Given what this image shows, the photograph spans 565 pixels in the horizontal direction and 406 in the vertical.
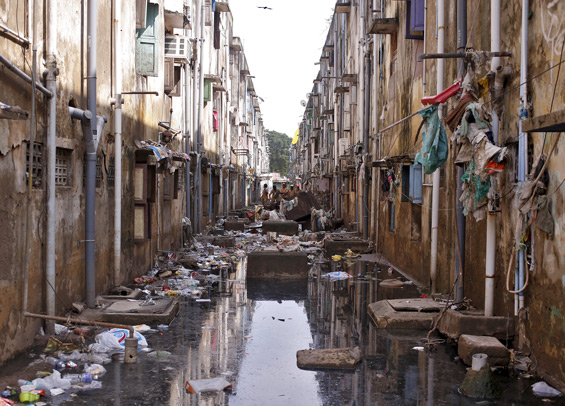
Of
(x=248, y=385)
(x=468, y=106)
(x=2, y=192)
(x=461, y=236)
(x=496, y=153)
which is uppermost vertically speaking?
(x=468, y=106)

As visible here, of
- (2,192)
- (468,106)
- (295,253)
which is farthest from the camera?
(295,253)

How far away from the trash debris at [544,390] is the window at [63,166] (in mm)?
6161

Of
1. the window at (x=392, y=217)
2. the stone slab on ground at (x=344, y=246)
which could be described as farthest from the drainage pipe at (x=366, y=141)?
the window at (x=392, y=217)

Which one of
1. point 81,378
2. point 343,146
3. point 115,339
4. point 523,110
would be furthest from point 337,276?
point 343,146

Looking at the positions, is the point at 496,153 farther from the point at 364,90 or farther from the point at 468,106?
the point at 364,90

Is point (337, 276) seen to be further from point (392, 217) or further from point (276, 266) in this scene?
point (392, 217)

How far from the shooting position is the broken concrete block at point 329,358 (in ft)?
20.8

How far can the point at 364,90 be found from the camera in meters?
18.9

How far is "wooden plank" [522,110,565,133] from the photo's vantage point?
14.0 ft

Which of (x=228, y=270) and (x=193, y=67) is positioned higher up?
(x=193, y=67)

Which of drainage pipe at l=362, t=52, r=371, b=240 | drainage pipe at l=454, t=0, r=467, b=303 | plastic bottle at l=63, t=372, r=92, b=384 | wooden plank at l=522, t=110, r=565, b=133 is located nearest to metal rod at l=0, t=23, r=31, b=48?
plastic bottle at l=63, t=372, r=92, b=384

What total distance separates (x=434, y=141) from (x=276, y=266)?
5914 millimetres

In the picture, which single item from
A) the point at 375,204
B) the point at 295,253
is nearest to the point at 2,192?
the point at 295,253

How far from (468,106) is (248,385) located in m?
4.03
